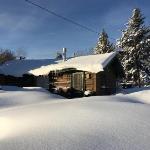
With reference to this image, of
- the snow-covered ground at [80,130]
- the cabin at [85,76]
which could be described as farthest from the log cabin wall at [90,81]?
the snow-covered ground at [80,130]

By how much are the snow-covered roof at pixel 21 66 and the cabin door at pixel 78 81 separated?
16.0 ft

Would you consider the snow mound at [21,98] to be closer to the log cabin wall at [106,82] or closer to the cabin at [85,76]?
the cabin at [85,76]

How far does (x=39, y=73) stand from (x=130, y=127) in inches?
944

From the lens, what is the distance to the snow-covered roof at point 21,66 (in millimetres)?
31641

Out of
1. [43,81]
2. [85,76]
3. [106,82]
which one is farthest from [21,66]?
[106,82]

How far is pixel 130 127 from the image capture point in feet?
19.6

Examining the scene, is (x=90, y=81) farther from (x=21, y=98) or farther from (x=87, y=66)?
(x=21, y=98)

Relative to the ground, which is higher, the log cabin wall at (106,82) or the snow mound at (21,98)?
the log cabin wall at (106,82)

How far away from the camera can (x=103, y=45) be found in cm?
5769

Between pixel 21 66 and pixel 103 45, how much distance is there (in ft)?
86.1

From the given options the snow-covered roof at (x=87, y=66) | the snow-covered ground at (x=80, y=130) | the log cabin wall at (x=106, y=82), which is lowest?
the snow-covered ground at (x=80, y=130)

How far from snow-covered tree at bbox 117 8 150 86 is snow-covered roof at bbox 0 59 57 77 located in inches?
554

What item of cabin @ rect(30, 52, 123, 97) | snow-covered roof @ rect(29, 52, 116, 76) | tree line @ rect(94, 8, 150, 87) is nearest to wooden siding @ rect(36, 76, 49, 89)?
cabin @ rect(30, 52, 123, 97)

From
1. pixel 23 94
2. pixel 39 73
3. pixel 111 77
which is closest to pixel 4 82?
pixel 39 73
